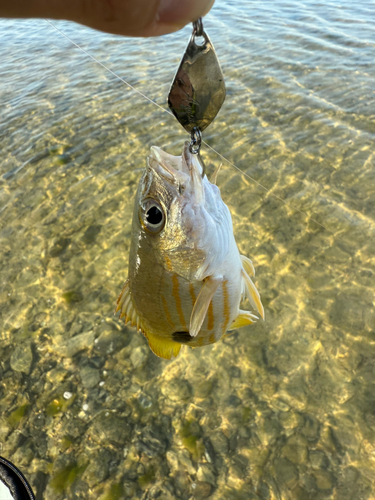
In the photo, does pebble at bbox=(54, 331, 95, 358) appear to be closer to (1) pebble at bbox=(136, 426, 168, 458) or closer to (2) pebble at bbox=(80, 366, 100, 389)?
(2) pebble at bbox=(80, 366, 100, 389)

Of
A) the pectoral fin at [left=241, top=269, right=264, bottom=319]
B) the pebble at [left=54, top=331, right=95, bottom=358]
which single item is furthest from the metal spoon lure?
the pebble at [left=54, top=331, right=95, bottom=358]

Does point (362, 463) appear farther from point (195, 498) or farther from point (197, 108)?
point (197, 108)

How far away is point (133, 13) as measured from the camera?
152 centimetres

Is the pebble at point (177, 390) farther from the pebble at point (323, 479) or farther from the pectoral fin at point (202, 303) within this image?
the pectoral fin at point (202, 303)

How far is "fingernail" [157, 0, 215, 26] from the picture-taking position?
149cm

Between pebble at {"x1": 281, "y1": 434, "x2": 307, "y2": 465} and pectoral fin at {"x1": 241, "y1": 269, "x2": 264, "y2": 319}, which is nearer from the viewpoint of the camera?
pectoral fin at {"x1": 241, "y1": 269, "x2": 264, "y2": 319}

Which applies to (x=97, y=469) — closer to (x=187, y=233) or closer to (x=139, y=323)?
(x=139, y=323)

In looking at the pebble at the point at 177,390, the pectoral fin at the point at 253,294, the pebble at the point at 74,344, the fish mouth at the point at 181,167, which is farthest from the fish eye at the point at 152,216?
the pebble at the point at 74,344

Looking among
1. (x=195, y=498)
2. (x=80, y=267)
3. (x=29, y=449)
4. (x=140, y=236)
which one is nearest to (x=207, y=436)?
(x=195, y=498)

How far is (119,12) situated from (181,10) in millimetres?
272

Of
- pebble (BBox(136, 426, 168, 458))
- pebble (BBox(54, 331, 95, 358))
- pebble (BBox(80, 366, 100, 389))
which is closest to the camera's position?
pebble (BBox(136, 426, 168, 458))

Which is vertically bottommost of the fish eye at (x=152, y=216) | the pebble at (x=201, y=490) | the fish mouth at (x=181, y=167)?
the pebble at (x=201, y=490)

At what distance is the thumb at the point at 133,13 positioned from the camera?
1498 millimetres

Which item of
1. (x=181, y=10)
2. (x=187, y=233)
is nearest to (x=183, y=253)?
(x=187, y=233)
